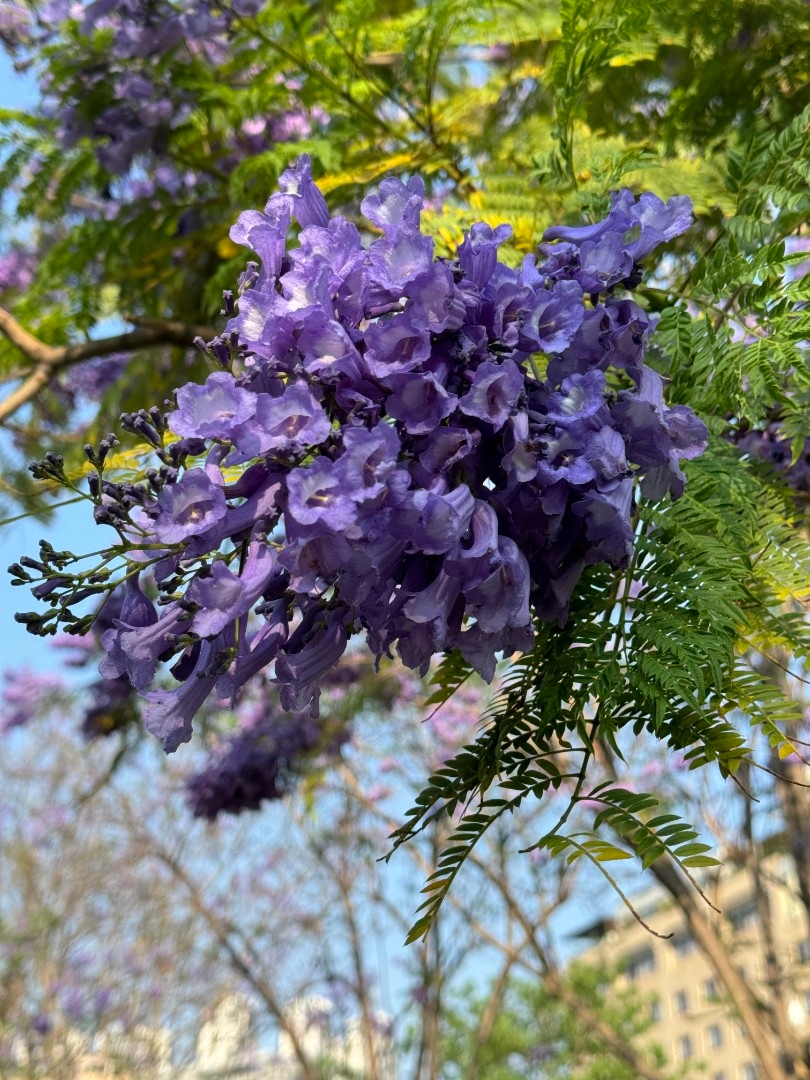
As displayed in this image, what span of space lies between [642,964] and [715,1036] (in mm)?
7301

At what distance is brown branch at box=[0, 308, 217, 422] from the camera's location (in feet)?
9.78

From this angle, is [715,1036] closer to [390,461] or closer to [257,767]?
[257,767]

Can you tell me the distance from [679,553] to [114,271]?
2.57 meters

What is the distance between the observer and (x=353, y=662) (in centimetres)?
525

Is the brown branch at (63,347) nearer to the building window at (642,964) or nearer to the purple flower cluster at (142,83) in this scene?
the purple flower cluster at (142,83)

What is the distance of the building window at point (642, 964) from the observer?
4500 cm

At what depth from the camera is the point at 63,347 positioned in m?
3.31

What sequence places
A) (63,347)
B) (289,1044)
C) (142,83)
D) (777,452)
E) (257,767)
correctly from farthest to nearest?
(289,1044) → (257,767) → (63,347) → (142,83) → (777,452)

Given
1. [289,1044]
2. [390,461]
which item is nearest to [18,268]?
[390,461]

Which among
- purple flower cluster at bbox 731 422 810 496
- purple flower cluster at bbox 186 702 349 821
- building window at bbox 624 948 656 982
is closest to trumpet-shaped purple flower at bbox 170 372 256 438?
purple flower cluster at bbox 731 422 810 496

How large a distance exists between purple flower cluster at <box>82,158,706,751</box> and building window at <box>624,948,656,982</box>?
47.8 metres

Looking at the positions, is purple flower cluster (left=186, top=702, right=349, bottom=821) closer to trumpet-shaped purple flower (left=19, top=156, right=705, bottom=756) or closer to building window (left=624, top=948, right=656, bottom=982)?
trumpet-shaped purple flower (left=19, top=156, right=705, bottom=756)

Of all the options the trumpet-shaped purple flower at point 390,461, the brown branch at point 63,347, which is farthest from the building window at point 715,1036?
the trumpet-shaped purple flower at point 390,461

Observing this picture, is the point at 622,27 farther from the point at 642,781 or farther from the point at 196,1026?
the point at 196,1026
